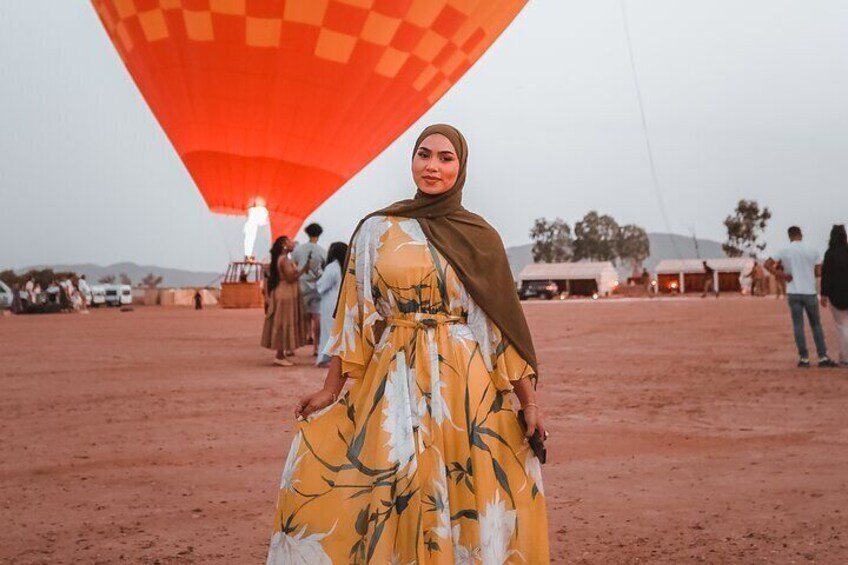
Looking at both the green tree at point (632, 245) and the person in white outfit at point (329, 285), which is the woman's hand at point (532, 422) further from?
the green tree at point (632, 245)

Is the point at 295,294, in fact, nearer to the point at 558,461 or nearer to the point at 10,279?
the point at 558,461

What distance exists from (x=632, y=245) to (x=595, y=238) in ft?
17.5

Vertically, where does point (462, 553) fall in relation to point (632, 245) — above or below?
below

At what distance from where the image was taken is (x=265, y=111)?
54.8ft

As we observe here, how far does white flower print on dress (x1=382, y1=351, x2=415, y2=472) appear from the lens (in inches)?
88.1

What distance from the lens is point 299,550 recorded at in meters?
2.23

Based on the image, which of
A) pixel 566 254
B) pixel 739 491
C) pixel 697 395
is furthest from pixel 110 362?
pixel 566 254

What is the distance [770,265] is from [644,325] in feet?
26.5

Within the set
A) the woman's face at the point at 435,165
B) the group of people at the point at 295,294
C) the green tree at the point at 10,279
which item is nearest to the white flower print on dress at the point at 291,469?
the woman's face at the point at 435,165

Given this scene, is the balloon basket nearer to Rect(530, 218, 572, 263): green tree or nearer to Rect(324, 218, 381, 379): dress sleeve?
Rect(324, 218, 381, 379): dress sleeve

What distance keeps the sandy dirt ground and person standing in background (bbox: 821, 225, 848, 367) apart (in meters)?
0.61

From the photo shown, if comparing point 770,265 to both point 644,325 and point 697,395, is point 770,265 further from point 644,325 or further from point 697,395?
point 644,325

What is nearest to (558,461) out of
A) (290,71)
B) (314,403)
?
(314,403)

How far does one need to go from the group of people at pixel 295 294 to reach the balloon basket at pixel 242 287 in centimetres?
2166
